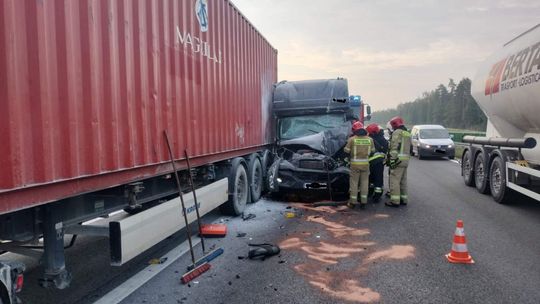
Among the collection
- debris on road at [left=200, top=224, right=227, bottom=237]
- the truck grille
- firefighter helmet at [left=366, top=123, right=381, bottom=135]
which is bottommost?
debris on road at [left=200, top=224, right=227, bottom=237]

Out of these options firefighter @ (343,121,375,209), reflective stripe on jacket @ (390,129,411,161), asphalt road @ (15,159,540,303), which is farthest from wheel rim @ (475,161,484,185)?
firefighter @ (343,121,375,209)

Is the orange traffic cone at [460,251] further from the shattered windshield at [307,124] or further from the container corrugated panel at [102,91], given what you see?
the shattered windshield at [307,124]

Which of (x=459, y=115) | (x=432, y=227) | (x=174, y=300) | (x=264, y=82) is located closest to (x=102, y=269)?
(x=174, y=300)

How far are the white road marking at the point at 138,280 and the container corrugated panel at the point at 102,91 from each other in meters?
1.09

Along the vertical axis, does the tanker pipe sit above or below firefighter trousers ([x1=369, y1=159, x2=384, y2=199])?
above

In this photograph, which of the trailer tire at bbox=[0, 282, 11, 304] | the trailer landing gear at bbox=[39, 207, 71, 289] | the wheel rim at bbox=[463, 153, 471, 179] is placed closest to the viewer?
the trailer tire at bbox=[0, 282, 11, 304]

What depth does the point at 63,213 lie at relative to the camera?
12.2 ft

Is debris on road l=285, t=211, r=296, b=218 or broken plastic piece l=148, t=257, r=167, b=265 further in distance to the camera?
debris on road l=285, t=211, r=296, b=218

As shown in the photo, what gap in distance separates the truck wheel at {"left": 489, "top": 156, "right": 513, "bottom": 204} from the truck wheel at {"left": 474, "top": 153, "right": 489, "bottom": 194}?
0.24 meters

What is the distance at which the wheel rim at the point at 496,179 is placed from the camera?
8886mm

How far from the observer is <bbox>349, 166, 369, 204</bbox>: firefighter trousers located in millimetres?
8359

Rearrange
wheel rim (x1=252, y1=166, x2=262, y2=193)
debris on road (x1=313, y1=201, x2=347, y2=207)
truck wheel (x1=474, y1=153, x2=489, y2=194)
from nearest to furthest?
1. debris on road (x1=313, y1=201, x2=347, y2=207)
2. wheel rim (x1=252, y1=166, x2=262, y2=193)
3. truck wheel (x1=474, y1=153, x2=489, y2=194)

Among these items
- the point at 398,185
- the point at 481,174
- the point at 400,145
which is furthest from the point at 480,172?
Answer: the point at 398,185

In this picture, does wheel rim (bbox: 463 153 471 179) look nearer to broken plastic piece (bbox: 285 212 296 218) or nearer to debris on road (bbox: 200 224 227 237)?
broken plastic piece (bbox: 285 212 296 218)
